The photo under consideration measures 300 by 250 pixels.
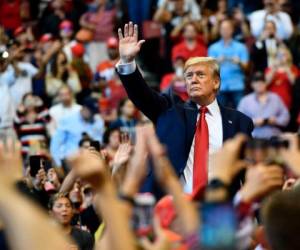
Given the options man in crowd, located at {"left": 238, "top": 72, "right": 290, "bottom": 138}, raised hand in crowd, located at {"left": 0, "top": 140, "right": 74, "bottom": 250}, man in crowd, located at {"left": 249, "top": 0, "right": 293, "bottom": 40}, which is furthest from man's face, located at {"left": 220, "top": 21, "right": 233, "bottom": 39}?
raised hand in crowd, located at {"left": 0, "top": 140, "right": 74, "bottom": 250}

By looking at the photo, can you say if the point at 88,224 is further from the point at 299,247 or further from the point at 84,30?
the point at 84,30

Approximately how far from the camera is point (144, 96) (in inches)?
329

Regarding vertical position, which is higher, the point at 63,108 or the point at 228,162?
the point at 228,162

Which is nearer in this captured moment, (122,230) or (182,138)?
(122,230)

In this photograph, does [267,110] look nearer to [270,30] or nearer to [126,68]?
[270,30]

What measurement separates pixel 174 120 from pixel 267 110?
24.3 ft

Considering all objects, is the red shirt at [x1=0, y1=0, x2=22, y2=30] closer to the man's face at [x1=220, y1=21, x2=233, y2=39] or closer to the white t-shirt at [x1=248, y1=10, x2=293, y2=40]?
the white t-shirt at [x1=248, y1=10, x2=293, y2=40]

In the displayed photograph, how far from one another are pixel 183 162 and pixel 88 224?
8.29 feet

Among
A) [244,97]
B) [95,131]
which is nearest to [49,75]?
[95,131]

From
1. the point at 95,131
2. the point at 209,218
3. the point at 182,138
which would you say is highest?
the point at 209,218

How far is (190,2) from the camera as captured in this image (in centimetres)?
1898

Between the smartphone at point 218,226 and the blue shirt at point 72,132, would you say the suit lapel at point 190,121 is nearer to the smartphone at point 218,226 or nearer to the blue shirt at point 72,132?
the smartphone at point 218,226

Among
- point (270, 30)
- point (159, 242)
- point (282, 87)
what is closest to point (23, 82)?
point (270, 30)

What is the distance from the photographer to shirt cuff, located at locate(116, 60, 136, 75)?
27.7 ft
